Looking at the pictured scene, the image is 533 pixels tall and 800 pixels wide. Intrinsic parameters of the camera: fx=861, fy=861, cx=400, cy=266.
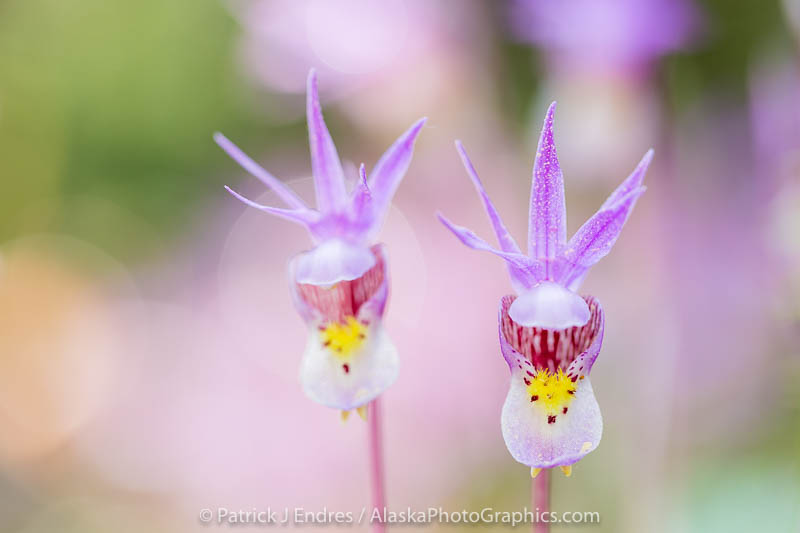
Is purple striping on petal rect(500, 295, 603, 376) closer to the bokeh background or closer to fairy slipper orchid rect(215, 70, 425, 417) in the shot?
fairy slipper orchid rect(215, 70, 425, 417)

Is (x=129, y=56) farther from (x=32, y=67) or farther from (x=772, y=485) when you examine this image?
(x=772, y=485)

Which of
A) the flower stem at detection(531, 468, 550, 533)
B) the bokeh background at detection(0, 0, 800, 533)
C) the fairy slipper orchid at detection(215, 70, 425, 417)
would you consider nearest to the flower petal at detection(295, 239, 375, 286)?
the fairy slipper orchid at detection(215, 70, 425, 417)

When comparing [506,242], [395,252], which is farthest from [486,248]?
[395,252]

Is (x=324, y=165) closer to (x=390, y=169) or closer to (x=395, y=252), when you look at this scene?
(x=390, y=169)

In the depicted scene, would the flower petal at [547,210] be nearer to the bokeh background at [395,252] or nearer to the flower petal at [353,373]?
the flower petal at [353,373]

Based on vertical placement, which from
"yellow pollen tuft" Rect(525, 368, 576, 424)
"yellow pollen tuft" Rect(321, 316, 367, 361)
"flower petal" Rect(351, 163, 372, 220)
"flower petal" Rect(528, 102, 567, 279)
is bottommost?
"yellow pollen tuft" Rect(525, 368, 576, 424)

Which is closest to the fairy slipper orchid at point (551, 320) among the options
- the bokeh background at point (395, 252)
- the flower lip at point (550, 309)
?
the flower lip at point (550, 309)
